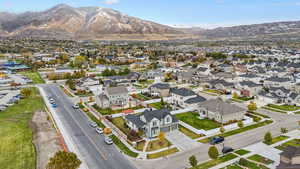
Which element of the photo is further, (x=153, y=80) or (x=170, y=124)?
(x=153, y=80)

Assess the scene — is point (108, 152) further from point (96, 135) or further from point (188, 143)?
point (188, 143)

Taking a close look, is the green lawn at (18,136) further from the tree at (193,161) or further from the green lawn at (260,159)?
the green lawn at (260,159)

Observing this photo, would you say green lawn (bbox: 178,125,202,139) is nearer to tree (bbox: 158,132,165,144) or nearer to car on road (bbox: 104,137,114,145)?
tree (bbox: 158,132,165,144)

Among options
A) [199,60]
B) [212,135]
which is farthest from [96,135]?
[199,60]

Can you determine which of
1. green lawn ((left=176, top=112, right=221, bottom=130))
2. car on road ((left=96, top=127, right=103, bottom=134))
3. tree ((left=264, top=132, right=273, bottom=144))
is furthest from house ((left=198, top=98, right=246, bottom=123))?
car on road ((left=96, top=127, right=103, bottom=134))

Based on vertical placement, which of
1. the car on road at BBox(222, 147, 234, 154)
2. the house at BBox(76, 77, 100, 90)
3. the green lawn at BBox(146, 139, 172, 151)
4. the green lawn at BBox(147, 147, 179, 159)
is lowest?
the green lawn at BBox(147, 147, 179, 159)

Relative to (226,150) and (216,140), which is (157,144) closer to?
(216,140)

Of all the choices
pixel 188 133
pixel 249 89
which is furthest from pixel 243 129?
pixel 249 89
